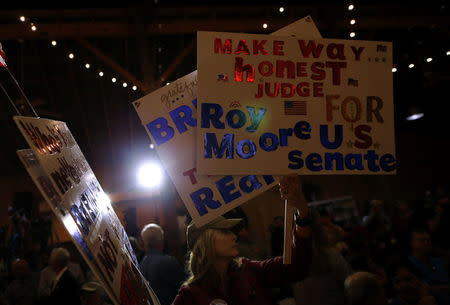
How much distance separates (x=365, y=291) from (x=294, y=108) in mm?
1274

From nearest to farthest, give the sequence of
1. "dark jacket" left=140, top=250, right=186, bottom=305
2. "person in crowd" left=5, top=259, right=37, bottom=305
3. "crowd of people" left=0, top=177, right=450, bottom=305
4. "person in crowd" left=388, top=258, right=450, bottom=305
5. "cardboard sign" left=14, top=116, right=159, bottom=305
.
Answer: "cardboard sign" left=14, top=116, right=159, bottom=305 < "crowd of people" left=0, top=177, right=450, bottom=305 < "person in crowd" left=388, top=258, right=450, bottom=305 < "dark jacket" left=140, top=250, right=186, bottom=305 < "person in crowd" left=5, top=259, right=37, bottom=305

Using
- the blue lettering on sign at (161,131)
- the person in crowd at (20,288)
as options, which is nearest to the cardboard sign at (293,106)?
the blue lettering on sign at (161,131)

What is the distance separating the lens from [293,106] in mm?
2285

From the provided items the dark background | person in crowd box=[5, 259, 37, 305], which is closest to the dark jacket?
person in crowd box=[5, 259, 37, 305]

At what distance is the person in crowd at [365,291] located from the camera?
102 inches

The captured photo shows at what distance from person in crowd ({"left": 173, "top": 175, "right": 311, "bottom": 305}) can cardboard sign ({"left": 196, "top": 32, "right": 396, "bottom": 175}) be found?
0.23m

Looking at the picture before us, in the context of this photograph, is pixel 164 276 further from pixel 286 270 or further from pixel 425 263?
pixel 425 263

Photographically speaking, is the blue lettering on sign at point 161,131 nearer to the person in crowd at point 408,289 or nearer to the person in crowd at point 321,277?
the person in crowd at point 321,277

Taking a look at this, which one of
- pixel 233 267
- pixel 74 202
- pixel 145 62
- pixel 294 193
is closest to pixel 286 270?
pixel 233 267

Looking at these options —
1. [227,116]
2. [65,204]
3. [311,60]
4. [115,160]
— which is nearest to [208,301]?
[227,116]

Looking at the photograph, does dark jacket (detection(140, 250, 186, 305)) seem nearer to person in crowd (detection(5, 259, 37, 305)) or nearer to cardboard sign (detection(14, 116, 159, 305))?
cardboard sign (detection(14, 116, 159, 305))

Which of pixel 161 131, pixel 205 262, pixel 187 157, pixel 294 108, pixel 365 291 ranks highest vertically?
pixel 294 108

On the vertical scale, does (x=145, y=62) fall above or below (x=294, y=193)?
above

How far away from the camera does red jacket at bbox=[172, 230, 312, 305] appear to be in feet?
7.35
